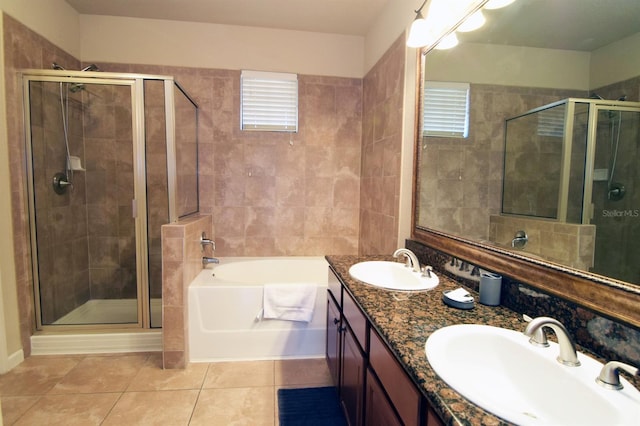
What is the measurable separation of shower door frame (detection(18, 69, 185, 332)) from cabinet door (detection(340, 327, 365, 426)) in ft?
5.44

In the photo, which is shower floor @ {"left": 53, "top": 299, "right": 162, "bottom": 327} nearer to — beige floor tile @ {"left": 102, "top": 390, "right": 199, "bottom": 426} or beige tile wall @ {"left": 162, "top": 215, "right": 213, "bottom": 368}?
beige tile wall @ {"left": 162, "top": 215, "right": 213, "bottom": 368}

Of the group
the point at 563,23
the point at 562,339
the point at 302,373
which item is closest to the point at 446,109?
the point at 563,23

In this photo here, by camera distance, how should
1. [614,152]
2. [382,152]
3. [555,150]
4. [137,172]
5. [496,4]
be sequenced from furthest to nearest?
[382,152], [137,172], [496,4], [555,150], [614,152]

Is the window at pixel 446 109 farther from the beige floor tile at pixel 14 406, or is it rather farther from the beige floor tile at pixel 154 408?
the beige floor tile at pixel 14 406

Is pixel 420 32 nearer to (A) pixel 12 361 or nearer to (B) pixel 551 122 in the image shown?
(B) pixel 551 122

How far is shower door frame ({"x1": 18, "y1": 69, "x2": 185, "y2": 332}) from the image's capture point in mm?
2283

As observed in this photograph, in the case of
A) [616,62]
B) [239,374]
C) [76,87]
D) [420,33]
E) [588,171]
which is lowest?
[239,374]

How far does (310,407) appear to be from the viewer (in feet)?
5.98

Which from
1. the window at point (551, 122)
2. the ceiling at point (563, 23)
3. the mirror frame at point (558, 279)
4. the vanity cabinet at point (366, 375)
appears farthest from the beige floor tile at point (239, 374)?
the ceiling at point (563, 23)

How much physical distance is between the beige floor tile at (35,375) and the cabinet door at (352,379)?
1.86m

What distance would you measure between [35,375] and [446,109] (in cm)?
311

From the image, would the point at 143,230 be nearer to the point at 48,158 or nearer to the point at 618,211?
the point at 48,158

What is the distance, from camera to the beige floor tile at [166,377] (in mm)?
2004

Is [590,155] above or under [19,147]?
under
